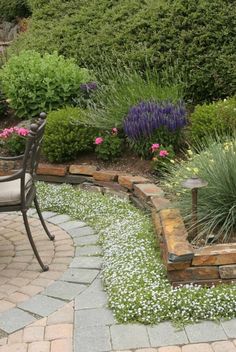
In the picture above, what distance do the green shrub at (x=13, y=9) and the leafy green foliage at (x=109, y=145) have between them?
709cm

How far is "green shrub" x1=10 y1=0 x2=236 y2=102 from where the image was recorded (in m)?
5.47

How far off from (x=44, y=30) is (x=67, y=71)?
195 centimetres

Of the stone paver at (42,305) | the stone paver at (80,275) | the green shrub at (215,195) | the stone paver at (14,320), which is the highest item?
the green shrub at (215,195)

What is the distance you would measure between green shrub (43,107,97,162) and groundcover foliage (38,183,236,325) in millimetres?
1008

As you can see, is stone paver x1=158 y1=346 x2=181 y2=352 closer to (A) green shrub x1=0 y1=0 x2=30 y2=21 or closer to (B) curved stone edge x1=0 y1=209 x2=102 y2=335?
(B) curved stone edge x1=0 y1=209 x2=102 y2=335

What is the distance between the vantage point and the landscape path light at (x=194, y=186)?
2.98 m

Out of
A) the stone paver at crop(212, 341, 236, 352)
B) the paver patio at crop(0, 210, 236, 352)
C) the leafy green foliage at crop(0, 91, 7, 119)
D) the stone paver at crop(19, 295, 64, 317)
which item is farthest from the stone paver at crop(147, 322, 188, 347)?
the leafy green foliage at crop(0, 91, 7, 119)

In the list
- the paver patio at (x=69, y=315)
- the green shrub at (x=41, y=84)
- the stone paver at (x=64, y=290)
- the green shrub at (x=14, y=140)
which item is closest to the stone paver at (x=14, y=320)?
the paver patio at (x=69, y=315)

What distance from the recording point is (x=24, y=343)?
2.57 metres

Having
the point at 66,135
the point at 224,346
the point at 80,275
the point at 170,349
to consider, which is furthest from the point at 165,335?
the point at 66,135

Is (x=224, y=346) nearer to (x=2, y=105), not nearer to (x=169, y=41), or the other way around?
(x=169, y=41)

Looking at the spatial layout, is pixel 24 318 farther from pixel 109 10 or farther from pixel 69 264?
pixel 109 10

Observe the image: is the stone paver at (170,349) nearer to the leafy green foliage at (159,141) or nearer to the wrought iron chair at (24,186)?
the wrought iron chair at (24,186)

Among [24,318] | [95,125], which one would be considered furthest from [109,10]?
[24,318]
